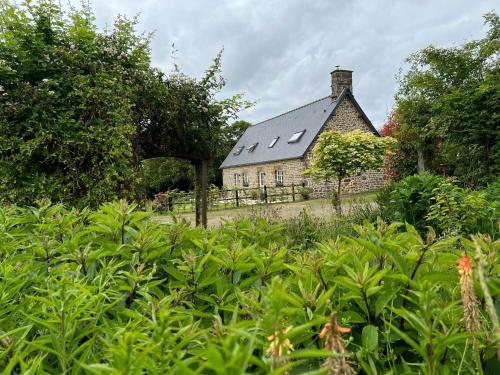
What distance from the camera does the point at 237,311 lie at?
0.73 m

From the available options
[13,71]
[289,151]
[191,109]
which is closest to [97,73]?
[13,71]

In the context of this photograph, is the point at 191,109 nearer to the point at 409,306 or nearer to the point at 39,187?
the point at 39,187

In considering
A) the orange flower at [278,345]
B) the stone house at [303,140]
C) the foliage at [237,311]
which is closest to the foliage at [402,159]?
the stone house at [303,140]

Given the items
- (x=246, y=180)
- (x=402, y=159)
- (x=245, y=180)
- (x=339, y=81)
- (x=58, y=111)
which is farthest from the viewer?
(x=245, y=180)

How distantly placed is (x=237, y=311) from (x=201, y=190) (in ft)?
28.1

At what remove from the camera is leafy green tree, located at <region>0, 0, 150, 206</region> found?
5.21 m

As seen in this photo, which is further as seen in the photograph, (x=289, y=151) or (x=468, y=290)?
(x=289, y=151)

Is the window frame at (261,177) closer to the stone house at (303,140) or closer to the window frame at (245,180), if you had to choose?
the stone house at (303,140)

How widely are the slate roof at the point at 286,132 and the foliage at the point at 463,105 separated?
5.39 meters

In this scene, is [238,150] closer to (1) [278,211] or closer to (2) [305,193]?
(2) [305,193]

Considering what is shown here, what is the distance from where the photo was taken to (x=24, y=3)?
5266 millimetres

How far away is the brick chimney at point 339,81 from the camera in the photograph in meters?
26.5

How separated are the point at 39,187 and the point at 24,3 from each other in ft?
8.28

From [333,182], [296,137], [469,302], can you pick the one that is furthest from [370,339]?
[296,137]
